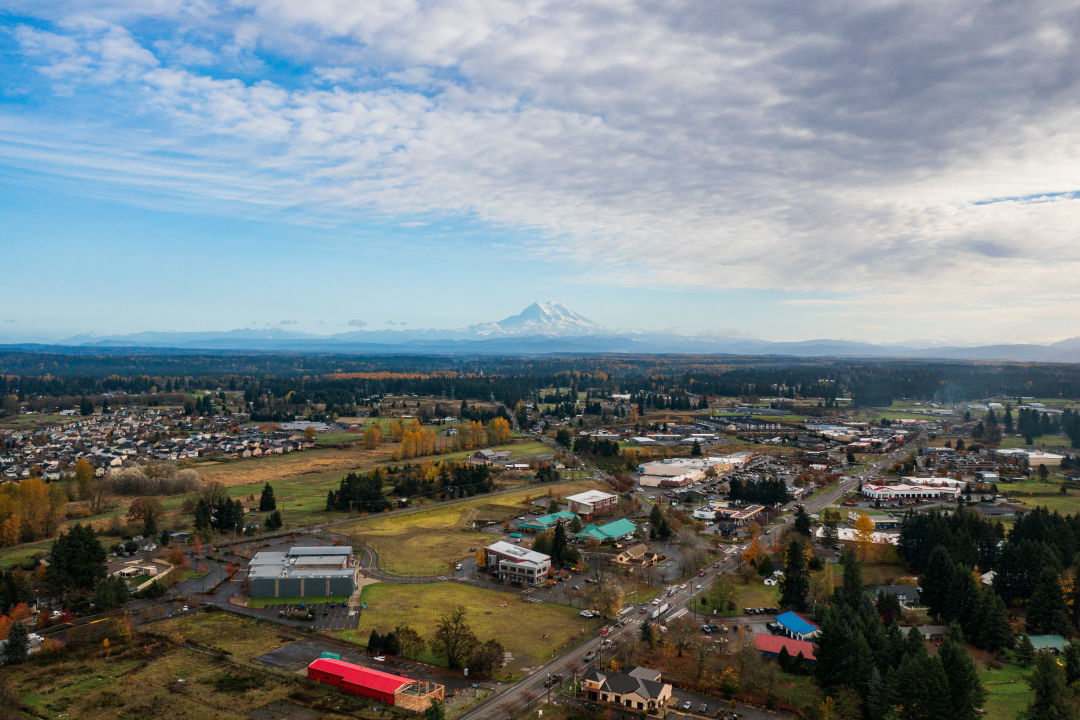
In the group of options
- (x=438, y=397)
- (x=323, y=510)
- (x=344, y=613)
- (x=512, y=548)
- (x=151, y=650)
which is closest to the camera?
(x=151, y=650)

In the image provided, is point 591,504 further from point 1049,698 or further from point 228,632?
point 1049,698

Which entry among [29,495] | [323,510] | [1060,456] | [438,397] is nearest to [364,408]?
[438,397]

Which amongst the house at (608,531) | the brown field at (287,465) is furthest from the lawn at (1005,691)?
the brown field at (287,465)

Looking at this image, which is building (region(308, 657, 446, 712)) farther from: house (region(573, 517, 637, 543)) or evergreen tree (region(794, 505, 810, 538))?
evergreen tree (region(794, 505, 810, 538))

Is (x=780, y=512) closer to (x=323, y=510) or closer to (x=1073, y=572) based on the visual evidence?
(x=1073, y=572)

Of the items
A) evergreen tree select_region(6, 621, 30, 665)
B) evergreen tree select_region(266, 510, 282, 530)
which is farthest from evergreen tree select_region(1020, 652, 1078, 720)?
evergreen tree select_region(266, 510, 282, 530)
